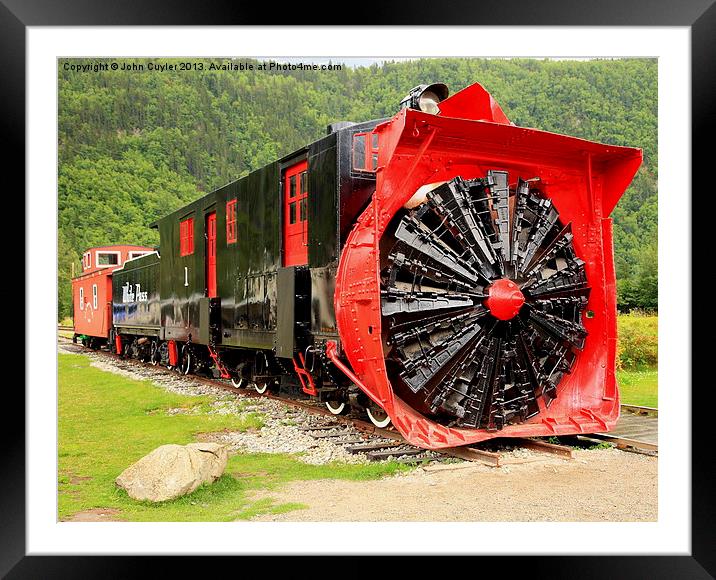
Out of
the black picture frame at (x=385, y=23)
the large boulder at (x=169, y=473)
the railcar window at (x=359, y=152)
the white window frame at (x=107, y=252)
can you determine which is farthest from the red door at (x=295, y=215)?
the white window frame at (x=107, y=252)

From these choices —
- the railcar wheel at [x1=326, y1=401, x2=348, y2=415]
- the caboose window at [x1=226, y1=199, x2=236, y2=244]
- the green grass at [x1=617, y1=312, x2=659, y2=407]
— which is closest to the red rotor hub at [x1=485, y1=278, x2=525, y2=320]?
the railcar wheel at [x1=326, y1=401, x2=348, y2=415]

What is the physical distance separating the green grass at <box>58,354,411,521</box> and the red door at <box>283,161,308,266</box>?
2524mm

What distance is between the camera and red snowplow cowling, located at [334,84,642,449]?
245 inches

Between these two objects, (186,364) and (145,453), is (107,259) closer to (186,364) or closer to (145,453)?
(186,364)

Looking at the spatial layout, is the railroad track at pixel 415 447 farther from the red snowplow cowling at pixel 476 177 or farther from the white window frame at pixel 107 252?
the white window frame at pixel 107 252

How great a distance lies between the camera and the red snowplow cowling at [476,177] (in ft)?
20.4

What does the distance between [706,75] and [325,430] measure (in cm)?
587

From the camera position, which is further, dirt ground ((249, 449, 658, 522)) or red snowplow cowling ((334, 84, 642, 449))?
red snowplow cowling ((334, 84, 642, 449))

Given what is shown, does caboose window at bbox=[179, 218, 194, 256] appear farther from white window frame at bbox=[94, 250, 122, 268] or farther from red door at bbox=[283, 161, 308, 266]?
white window frame at bbox=[94, 250, 122, 268]

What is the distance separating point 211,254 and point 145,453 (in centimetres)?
542

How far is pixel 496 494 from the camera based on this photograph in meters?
5.80
